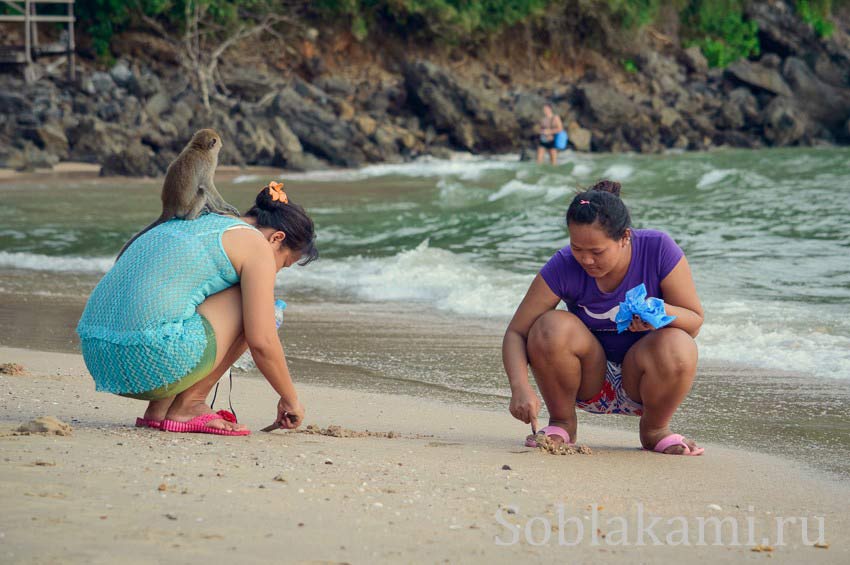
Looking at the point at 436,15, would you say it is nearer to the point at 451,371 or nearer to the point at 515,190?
the point at 515,190

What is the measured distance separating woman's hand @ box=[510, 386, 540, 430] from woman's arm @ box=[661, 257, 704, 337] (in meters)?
0.56

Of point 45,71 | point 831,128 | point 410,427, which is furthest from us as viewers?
point 831,128

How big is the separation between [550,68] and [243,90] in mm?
10853

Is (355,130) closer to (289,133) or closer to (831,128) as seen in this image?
(289,133)

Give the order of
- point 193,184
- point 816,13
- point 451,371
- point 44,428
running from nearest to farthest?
point 44,428
point 193,184
point 451,371
point 816,13

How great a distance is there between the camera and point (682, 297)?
3867 millimetres

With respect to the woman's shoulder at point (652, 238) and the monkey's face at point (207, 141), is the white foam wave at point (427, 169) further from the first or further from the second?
the woman's shoulder at point (652, 238)

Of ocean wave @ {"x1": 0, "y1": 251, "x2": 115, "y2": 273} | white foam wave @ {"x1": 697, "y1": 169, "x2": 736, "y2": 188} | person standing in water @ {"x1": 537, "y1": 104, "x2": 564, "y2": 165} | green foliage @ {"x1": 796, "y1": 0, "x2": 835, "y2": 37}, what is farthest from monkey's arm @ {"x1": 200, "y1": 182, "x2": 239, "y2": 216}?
green foliage @ {"x1": 796, "y1": 0, "x2": 835, "y2": 37}

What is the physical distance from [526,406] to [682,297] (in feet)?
2.26

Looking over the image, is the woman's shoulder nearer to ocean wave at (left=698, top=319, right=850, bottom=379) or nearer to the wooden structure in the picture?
ocean wave at (left=698, top=319, right=850, bottom=379)

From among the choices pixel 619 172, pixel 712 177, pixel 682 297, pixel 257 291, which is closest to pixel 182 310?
pixel 257 291

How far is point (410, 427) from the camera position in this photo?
434cm

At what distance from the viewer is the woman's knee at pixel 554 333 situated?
386cm

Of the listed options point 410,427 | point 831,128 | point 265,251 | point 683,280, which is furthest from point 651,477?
point 831,128
